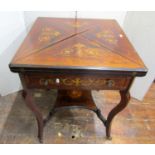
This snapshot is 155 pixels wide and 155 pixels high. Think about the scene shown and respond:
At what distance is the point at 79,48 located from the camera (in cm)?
89

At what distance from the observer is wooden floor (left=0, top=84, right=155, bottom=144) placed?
123cm

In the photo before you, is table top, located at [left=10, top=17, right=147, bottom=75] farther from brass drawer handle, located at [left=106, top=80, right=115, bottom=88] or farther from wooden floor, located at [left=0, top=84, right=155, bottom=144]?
wooden floor, located at [left=0, top=84, right=155, bottom=144]

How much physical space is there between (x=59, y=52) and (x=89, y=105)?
542mm

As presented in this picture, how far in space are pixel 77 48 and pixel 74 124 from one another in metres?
Answer: 0.68

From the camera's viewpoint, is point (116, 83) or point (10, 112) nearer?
point (116, 83)

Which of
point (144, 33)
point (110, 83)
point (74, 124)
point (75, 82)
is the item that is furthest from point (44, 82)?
point (144, 33)

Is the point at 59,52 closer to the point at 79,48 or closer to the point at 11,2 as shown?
the point at 79,48

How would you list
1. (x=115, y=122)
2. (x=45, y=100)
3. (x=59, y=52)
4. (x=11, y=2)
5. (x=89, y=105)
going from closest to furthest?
(x=59, y=52), (x=11, y=2), (x=89, y=105), (x=115, y=122), (x=45, y=100)

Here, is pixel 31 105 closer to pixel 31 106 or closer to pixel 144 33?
pixel 31 106

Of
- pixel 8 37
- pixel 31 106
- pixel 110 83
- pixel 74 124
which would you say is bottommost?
pixel 74 124

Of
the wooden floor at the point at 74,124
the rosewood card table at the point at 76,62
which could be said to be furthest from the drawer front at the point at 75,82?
the wooden floor at the point at 74,124

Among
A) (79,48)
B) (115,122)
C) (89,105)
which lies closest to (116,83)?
(79,48)

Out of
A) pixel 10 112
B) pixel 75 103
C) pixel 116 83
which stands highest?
pixel 116 83

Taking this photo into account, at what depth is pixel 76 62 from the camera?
780 millimetres
